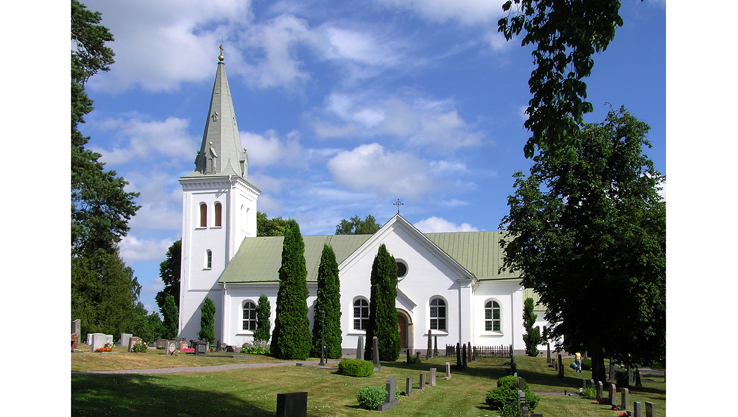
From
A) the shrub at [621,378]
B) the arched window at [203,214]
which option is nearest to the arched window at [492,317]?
the shrub at [621,378]

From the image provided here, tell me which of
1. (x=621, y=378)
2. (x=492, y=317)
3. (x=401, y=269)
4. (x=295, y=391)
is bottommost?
(x=621, y=378)

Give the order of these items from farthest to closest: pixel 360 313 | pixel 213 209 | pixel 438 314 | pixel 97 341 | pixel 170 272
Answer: pixel 170 272 < pixel 213 209 < pixel 360 313 < pixel 438 314 < pixel 97 341

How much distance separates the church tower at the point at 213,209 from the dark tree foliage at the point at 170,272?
41.7ft

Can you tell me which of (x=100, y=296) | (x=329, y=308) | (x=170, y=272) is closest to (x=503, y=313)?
(x=329, y=308)

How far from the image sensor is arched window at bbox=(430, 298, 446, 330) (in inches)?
1372

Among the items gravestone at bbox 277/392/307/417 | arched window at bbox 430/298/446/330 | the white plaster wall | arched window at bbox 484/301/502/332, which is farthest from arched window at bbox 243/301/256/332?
gravestone at bbox 277/392/307/417

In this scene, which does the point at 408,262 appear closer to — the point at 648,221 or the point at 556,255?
the point at 556,255

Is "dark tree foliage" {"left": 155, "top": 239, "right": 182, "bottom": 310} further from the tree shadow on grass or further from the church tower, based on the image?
the tree shadow on grass

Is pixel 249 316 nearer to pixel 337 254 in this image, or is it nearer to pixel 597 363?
pixel 337 254

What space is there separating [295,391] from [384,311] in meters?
14.2

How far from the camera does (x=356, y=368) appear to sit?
20.4 metres

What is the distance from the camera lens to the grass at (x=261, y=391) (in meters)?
12.2

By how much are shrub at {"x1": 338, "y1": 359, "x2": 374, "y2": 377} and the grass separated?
31 cm

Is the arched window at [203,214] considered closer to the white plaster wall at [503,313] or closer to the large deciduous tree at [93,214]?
the large deciduous tree at [93,214]
